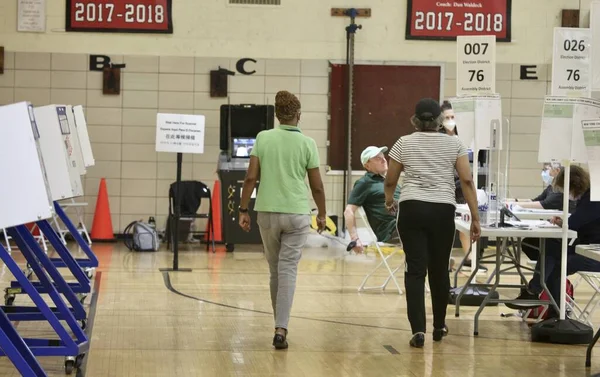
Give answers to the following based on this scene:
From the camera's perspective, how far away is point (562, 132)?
6.64 metres

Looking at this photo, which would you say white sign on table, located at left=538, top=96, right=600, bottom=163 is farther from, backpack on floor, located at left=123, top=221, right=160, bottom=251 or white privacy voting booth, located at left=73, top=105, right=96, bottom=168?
backpack on floor, located at left=123, top=221, right=160, bottom=251

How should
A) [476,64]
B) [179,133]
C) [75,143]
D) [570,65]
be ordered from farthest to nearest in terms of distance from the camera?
1. [179,133]
2. [75,143]
3. [476,64]
4. [570,65]

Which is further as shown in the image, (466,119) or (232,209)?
(232,209)

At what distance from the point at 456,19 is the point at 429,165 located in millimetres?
7296

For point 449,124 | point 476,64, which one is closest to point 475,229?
point 476,64

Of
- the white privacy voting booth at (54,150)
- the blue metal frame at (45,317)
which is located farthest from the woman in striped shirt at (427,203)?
the white privacy voting booth at (54,150)

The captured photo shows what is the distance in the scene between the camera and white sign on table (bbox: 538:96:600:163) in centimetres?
659

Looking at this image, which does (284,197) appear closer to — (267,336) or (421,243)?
(421,243)

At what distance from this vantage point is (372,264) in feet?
36.2

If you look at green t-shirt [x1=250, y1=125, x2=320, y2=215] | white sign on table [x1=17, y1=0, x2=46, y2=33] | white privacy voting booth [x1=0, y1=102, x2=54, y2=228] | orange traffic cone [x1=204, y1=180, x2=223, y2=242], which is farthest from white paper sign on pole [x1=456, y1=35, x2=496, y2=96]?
white sign on table [x1=17, y1=0, x2=46, y2=33]

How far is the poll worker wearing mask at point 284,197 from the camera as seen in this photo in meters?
6.13

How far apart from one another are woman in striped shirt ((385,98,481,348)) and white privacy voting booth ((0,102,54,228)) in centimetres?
245

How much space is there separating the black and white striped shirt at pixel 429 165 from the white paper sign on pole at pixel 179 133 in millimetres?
3899

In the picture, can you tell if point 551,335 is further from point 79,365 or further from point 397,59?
point 397,59
